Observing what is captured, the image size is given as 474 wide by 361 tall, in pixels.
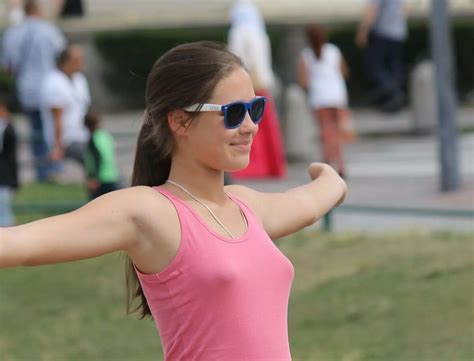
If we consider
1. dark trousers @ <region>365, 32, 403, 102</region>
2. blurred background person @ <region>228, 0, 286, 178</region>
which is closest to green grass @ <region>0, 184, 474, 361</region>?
blurred background person @ <region>228, 0, 286, 178</region>

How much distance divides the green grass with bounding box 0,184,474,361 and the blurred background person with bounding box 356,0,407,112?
7.60 meters

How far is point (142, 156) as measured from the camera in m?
3.67

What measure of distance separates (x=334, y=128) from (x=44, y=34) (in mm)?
3211

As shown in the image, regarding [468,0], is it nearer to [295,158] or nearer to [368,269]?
[295,158]

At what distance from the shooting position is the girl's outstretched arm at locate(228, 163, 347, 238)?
3.74 metres

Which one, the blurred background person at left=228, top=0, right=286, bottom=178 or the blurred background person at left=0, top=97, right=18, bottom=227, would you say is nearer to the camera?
the blurred background person at left=0, top=97, right=18, bottom=227

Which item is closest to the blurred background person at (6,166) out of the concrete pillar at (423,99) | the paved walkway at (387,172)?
the paved walkway at (387,172)

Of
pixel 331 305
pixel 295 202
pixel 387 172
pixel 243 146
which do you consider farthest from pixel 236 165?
pixel 387 172

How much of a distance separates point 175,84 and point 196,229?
339 millimetres

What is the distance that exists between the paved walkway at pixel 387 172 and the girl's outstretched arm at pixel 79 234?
21.6 ft

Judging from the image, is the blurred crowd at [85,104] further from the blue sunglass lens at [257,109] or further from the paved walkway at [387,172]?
the blue sunglass lens at [257,109]

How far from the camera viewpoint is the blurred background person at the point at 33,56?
51.2 ft

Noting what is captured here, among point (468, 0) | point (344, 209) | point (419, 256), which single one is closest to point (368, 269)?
point (419, 256)

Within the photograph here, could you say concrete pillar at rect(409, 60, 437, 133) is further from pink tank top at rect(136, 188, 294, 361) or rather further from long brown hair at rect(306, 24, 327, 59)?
pink tank top at rect(136, 188, 294, 361)
